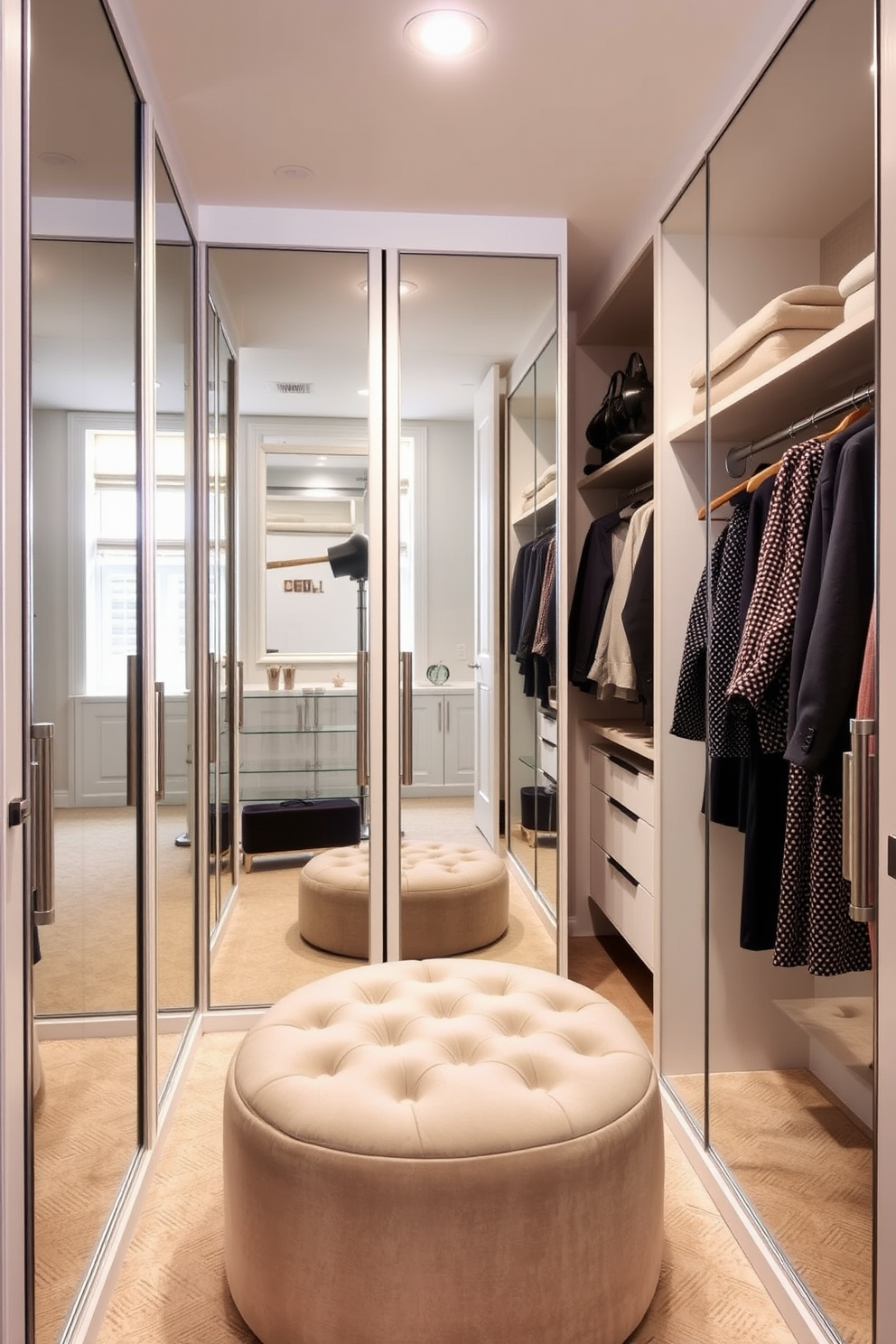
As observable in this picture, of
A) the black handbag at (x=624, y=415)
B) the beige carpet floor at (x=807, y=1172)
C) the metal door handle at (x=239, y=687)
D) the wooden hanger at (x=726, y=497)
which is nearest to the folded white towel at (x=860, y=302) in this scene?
the wooden hanger at (x=726, y=497)

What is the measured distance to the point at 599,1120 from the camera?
1.52 m

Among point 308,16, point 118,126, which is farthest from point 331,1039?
point 308,16

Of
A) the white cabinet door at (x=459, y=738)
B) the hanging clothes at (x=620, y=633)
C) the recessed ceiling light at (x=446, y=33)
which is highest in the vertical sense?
the recessed ceiling light at (x=446, y=33)

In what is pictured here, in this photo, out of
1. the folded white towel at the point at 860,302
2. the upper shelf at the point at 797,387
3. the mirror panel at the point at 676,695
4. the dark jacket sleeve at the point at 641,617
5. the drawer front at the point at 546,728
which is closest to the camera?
the folded white towel at the point at 860,302

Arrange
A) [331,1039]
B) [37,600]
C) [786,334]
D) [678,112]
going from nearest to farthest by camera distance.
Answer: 1. [37,600]
2. [331,1039]
3. [786,334]
4. [678,112]

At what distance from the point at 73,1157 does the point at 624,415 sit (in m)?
2.63

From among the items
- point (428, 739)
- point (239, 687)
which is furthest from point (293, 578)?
point (428, 739)

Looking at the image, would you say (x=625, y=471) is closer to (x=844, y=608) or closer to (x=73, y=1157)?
(x=844, y=608)

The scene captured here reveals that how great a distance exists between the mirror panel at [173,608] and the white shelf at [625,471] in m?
1.32

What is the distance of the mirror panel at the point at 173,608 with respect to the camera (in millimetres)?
2205

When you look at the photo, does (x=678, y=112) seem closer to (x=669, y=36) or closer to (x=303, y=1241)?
(x=669, y=36)

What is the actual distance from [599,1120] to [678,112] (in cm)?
220

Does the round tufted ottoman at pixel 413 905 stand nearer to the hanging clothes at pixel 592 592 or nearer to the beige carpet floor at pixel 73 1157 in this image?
the hanging clothes at pixel 592 592

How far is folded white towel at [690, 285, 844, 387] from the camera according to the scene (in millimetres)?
1677
